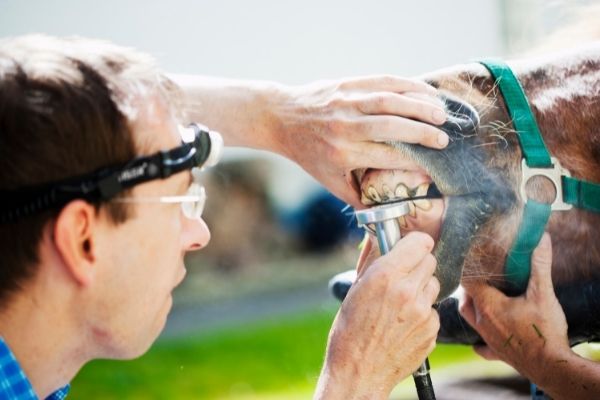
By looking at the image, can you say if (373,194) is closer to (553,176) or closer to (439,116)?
(439,116)

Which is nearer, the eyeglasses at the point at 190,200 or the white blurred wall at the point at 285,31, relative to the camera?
the eyeglasses at the point at 190,200

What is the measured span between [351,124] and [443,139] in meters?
0.17

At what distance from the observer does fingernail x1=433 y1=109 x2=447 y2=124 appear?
54.9 inches

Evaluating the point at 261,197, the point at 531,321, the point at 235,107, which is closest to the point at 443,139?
the point at 531,321

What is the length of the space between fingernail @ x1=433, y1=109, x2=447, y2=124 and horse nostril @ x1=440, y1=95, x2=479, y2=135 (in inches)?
0.7

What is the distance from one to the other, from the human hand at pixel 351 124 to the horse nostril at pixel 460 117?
0.02m

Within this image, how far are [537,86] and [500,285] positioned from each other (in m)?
0.37

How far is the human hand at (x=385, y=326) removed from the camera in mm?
1364

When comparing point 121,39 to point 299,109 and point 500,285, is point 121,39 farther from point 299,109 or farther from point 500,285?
point 500,285

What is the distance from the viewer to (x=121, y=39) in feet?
13.9

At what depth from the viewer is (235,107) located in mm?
1794

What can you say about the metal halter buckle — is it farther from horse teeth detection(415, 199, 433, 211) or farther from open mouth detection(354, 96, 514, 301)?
horse teeth detection(415, 199, 433, 211)

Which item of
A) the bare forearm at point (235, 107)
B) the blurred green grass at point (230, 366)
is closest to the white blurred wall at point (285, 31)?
the blurred green grass at point (230, 366)

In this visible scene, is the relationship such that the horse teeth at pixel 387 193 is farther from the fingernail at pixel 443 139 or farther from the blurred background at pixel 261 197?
the blurred background at pixel 261 197
